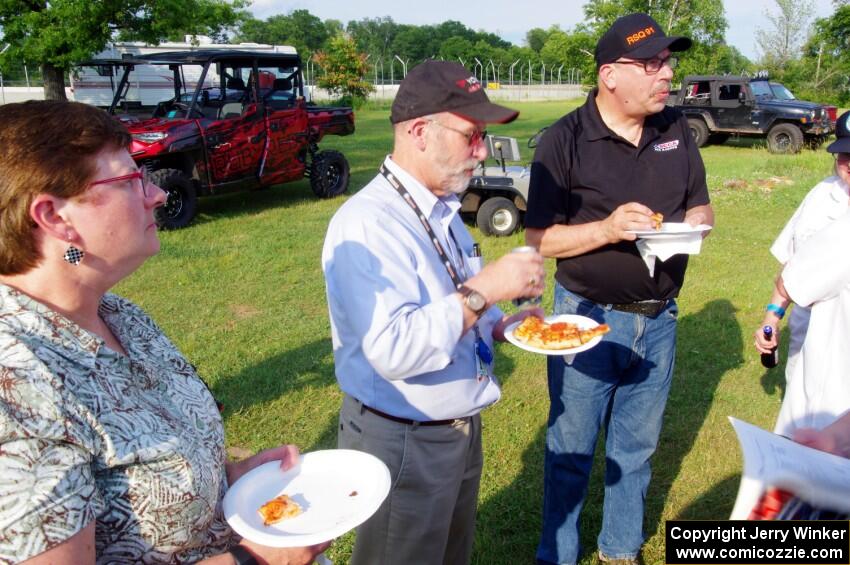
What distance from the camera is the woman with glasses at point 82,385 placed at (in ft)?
3.83

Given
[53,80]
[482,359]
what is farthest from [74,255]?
[53,80]

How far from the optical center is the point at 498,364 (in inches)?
205

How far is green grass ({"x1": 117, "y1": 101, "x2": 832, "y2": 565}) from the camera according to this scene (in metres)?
3.69

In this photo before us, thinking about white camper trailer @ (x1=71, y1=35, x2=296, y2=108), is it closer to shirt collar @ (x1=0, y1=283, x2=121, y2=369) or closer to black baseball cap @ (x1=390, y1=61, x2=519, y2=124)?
black baseball cap @ (x1=390, y1=61, x2=519, y2=124)

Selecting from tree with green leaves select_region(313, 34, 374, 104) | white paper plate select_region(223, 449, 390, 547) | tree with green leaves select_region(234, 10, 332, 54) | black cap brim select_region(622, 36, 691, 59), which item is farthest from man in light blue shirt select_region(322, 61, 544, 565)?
tree with green leaves select_region(234, 10, 332, 54)

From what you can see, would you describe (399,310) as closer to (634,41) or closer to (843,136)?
(634,41)

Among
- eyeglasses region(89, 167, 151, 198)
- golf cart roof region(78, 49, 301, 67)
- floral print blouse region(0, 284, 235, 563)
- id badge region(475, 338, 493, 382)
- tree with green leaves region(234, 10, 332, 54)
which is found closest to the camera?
floral print blouse region(0, 284, 235, 563)

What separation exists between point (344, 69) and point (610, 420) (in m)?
37.9

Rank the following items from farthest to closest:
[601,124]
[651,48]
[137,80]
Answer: [137,80] → [601,124] → [651,48]

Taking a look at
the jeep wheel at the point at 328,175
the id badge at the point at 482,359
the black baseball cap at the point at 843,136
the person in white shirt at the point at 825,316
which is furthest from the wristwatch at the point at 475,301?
the jeep wheel at the point at 328,175

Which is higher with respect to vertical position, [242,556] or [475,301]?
[475,301]

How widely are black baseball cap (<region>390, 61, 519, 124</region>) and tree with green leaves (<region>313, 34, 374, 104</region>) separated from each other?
1459 inches

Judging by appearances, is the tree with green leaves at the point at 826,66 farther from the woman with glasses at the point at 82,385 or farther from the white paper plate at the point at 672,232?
the woman with glasses at the point at 82,385

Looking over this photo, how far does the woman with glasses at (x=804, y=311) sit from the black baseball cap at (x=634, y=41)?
99cm
